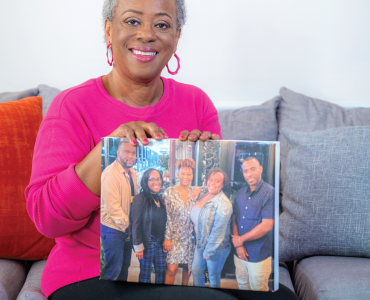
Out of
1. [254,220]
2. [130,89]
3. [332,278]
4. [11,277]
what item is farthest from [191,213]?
[11,277]

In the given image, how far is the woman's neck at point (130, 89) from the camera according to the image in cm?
111

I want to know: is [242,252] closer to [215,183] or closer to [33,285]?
[215,183]

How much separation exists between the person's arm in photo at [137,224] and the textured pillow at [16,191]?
2.10ft

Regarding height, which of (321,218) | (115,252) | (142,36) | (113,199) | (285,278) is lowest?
(285,278)

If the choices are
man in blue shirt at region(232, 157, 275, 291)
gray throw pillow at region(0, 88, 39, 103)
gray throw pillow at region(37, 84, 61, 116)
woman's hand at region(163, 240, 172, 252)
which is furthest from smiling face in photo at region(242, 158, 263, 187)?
gray throw pillow at region(0, 88, 39, 103)

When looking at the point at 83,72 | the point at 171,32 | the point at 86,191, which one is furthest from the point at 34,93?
the point at 86,191

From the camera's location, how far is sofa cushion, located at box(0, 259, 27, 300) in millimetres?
1118

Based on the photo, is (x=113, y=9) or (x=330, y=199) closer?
(x=113, y=9)

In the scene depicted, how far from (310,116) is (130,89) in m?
0.87

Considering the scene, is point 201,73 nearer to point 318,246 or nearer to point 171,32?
point 171,32

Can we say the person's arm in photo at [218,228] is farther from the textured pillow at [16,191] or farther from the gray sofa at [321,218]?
the textured pillow at [16,191]

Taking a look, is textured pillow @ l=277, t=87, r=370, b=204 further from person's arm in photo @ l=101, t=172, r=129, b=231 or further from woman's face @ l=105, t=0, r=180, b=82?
person's arm in photo @ l=101, t=172, r=129, b=231

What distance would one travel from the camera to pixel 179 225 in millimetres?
820

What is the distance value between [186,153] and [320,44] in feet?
4.25
